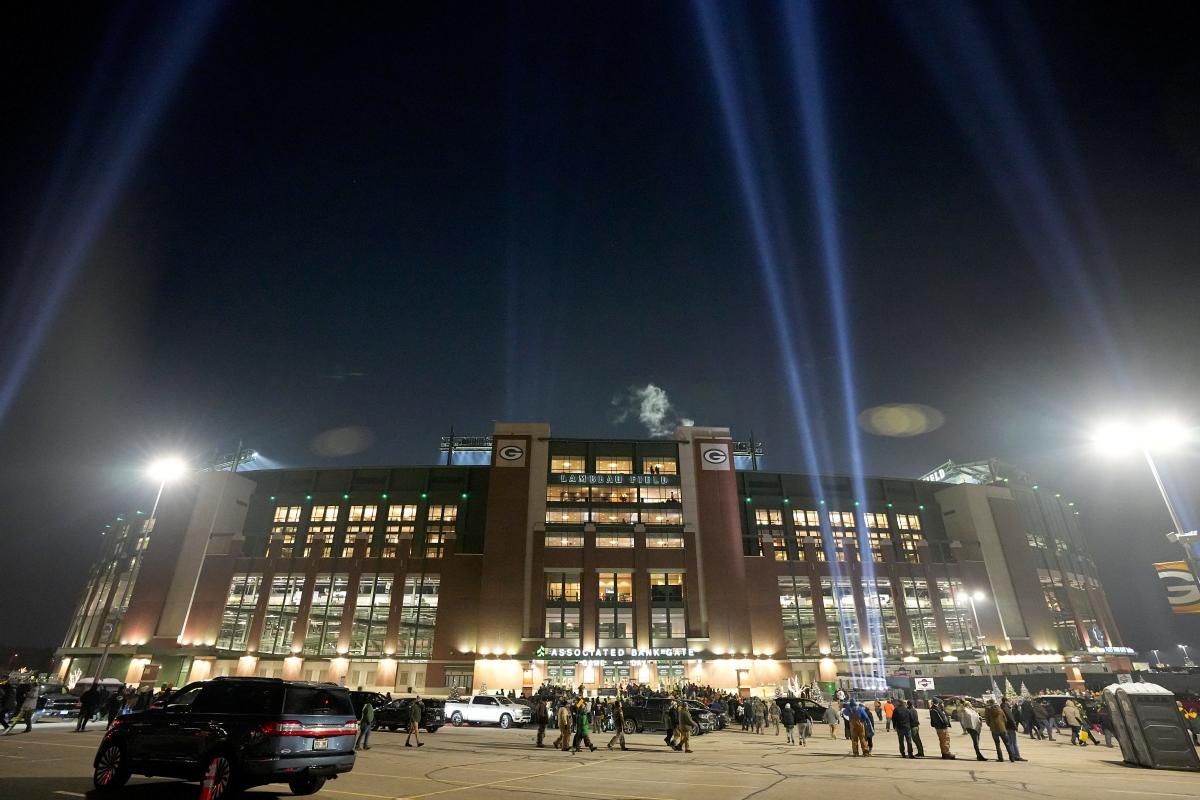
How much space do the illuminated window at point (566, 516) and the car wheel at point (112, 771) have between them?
5827 cm

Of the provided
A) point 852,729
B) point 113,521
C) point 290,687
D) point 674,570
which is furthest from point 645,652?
point 113,521

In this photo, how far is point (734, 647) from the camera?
201 ft

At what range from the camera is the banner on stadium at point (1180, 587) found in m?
15.9

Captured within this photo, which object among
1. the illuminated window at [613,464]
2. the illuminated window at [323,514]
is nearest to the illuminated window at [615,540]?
the illuminated window at [613,464]

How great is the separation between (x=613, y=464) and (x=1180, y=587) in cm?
5928

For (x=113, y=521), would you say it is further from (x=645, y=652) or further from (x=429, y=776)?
(x=429, y=776)

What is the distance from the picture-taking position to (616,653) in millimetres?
59625

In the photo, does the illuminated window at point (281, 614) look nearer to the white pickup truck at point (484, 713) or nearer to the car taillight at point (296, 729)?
the white pickup truck at point (484, 713)

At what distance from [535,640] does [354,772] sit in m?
49.1

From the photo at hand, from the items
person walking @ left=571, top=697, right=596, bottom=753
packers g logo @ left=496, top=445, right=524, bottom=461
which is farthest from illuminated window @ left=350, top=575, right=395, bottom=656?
person walking @ left=571, top=697, right=596, bottom=753

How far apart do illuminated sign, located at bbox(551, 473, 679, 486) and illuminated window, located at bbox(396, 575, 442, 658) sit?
1806 centimetres

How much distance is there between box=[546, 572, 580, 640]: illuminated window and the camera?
6237 centimetres

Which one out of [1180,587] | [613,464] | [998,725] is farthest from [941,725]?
[613,464]

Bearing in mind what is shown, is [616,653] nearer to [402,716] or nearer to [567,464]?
[567,464]
